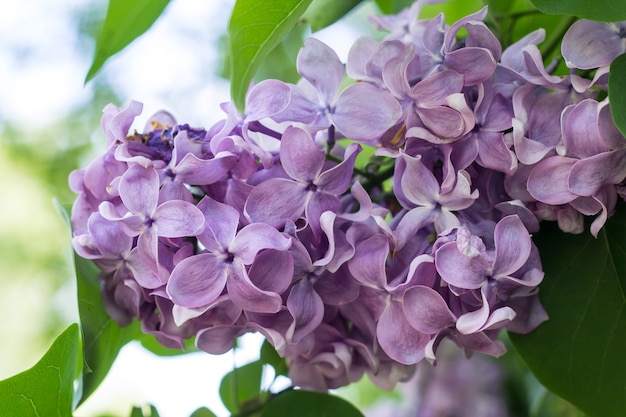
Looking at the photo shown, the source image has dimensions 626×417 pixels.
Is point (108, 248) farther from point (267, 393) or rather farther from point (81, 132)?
point (81, 132)

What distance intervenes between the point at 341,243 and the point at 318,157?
0.16ft

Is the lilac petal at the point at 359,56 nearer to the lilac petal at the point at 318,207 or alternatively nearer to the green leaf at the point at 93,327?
the lilac petal at the point at 318,207

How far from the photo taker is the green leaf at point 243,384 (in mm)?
661

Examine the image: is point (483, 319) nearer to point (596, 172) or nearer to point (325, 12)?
point (596, 172)

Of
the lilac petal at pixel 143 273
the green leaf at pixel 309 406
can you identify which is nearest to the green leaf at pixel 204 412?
the green leaf at pixel 309 406

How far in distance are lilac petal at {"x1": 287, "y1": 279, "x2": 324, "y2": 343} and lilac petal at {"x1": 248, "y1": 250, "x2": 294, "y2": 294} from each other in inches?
0.5

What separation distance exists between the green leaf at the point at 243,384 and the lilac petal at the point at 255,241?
24 centimetres

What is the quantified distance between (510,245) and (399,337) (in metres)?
0.08

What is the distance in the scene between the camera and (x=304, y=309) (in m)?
0.46

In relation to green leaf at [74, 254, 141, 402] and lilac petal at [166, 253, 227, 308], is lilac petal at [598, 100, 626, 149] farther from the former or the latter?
green leaf at [74, 254, 141, 402]

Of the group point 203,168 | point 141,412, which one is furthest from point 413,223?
point 141,412

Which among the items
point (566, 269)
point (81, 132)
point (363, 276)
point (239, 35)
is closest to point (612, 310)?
point (566, 269)

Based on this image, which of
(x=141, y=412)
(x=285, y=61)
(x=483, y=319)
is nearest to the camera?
(x=483, y=319)

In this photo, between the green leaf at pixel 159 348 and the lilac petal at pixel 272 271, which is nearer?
the lilac petal at pixel 272 271
